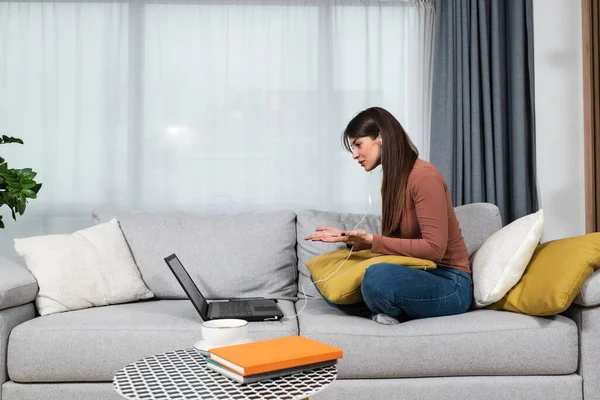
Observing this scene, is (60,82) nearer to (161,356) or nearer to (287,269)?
(287,269)

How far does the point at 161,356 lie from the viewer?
1454 mm

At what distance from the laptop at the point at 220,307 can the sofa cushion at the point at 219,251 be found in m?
0.26

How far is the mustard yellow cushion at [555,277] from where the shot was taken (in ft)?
6.31

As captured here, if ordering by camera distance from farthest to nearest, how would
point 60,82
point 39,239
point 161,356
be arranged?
point 60,82 < point 39,239 < point 161,356

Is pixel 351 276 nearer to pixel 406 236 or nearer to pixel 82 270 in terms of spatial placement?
pixel 406 236

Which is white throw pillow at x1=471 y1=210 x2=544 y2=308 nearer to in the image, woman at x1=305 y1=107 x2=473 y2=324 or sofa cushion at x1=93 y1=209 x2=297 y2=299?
woman at x1=305 y1=107 x2=473 y2=324

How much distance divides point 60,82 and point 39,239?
4.17 feet

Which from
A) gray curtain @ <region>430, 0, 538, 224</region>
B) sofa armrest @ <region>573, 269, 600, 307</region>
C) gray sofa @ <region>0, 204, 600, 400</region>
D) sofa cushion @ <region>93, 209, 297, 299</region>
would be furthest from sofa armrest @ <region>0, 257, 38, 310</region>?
gray curtain @ <region>430, 0, 538, 224</region>

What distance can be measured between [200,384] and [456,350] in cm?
105

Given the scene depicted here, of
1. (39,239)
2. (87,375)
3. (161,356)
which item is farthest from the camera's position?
(39,239)

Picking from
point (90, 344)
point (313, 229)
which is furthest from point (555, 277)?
point (90, 344)

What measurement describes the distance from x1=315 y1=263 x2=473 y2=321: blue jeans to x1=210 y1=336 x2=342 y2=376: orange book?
0.70m

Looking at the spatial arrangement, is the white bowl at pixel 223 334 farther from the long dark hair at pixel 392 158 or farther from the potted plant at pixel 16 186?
the potted plant at pixel 16 186

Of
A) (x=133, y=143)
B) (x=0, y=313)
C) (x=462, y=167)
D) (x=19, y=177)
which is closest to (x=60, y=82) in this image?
(x=133, y=143)
